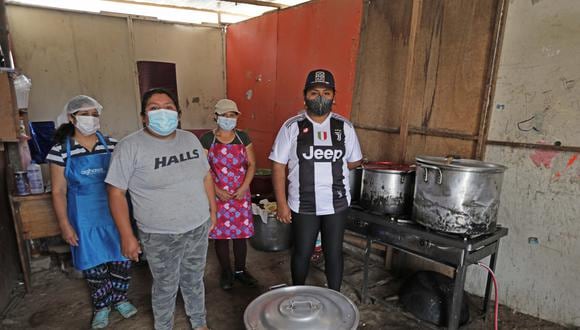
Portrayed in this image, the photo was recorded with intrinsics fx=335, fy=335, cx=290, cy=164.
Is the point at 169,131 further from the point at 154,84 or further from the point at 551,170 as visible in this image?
the point at 154,84

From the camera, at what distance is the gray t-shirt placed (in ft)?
5.88

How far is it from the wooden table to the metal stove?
258 centimetres

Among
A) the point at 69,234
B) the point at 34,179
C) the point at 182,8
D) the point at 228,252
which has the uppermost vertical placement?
the point at 182,8

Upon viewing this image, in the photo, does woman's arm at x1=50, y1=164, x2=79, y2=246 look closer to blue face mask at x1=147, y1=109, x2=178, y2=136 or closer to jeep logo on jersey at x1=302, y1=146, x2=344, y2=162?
blue face mask at x1=147, y1=109, x2=178, y2=136

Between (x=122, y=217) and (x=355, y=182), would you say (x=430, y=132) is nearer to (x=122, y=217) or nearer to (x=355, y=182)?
(x=355, y=182)

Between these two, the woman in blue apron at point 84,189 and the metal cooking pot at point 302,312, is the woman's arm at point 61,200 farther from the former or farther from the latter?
the metal cooking pot at point 302,312

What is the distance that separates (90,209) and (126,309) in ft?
2.86

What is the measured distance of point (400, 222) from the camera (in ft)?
7.79

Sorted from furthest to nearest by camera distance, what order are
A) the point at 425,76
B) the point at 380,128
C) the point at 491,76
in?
the point at 380,128 < the point at 425,76 < the point at 491,76

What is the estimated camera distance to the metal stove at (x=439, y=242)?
6.84 feet

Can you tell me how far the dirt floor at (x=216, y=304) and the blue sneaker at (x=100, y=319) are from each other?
0.20 ft

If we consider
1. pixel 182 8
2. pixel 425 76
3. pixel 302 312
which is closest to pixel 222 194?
pixel 302 312

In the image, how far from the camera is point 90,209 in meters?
2.28

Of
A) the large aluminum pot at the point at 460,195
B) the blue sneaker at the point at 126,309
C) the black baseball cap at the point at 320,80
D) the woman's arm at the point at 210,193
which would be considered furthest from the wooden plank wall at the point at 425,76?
the blue sneaker at the point at 126,309
